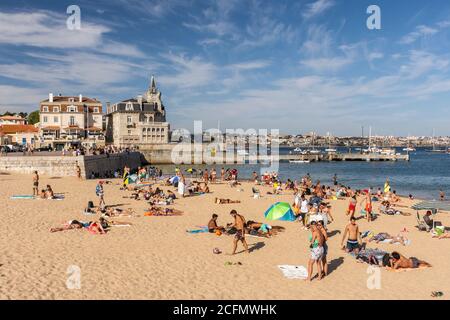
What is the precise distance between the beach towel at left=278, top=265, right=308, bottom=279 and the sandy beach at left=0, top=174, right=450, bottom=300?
0.71 ft

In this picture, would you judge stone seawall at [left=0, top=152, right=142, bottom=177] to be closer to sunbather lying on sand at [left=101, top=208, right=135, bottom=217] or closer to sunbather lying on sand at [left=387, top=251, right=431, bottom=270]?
sunbather lying on sand at [left=101, top=208, right=135, bottom=217]

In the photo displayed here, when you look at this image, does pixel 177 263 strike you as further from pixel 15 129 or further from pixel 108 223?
pixel 15 129

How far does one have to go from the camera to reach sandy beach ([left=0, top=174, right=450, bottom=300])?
866 cm

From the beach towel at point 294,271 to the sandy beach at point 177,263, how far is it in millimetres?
216

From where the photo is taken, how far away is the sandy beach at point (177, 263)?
8656 mm

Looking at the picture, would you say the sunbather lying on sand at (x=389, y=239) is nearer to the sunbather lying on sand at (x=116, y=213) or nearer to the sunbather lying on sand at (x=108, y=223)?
the sunbather lying on sand at (x=108, y=223)

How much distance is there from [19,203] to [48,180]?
11.3 m

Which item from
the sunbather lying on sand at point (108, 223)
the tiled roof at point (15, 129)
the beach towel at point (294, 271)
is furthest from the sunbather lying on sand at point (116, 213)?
the tiled roof at point (15, 129)

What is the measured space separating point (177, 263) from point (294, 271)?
3.15 meters

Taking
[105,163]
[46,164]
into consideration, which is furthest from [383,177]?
[46,164]

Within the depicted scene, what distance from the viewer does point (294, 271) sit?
10.1 metres

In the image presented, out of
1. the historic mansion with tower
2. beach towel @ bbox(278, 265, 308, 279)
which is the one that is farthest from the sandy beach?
the historic mansion with tower

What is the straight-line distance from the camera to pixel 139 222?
15.9 meters
